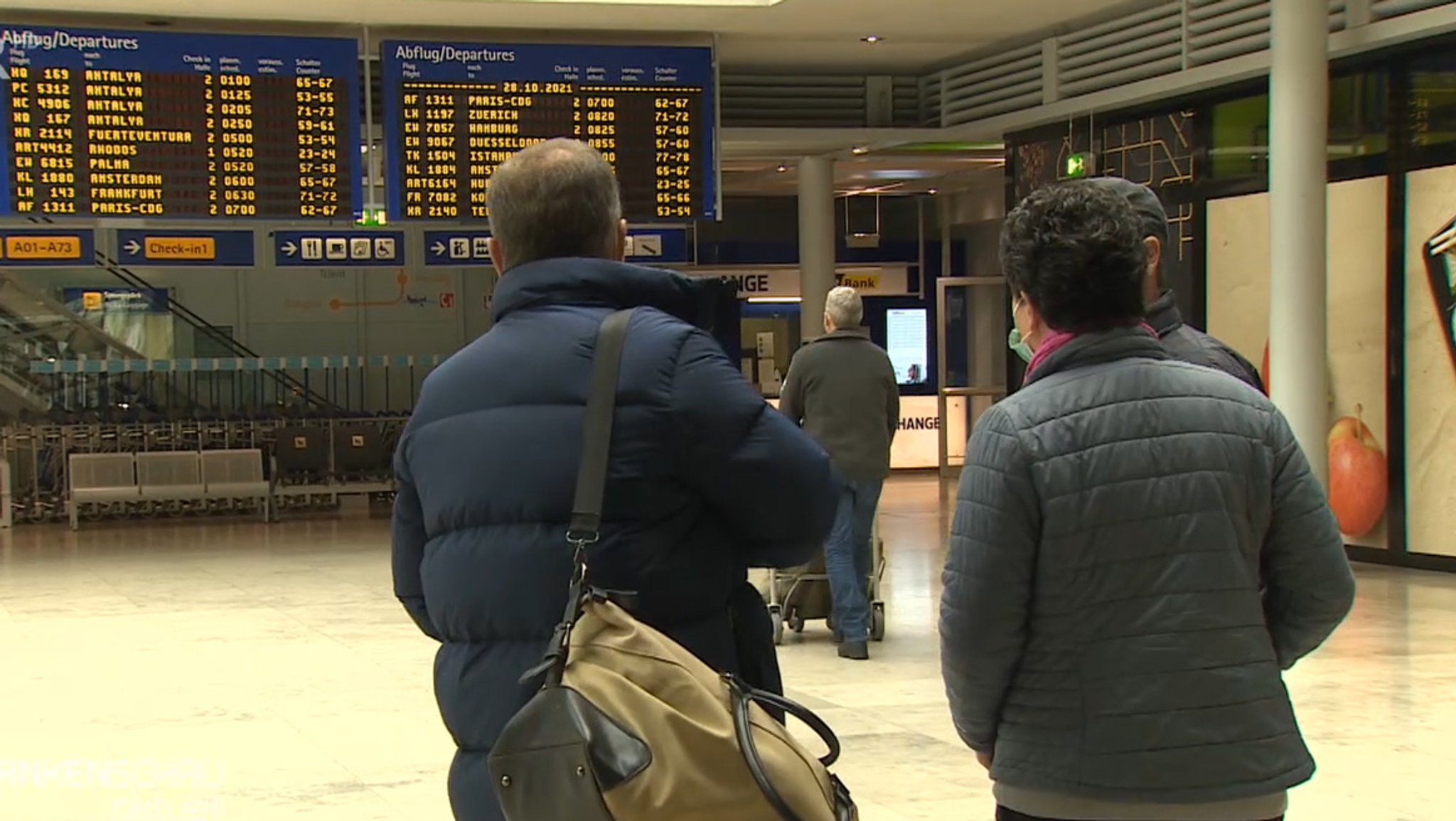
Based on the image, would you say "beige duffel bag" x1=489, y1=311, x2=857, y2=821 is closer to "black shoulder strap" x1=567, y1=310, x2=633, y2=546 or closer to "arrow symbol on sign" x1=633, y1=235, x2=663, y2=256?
"black shoulder strap" x1=567, y1=310, x2=633, y2=546

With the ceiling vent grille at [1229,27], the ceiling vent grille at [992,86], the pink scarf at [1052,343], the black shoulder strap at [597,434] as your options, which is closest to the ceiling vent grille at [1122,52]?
the ceiling vent grille at [1229,27]

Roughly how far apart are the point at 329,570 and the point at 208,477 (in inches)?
203

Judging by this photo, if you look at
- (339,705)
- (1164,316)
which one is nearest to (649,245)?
(339,705)

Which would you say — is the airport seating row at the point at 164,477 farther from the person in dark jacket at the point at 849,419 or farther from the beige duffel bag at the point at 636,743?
the beige duffel bag at the point at 636,743

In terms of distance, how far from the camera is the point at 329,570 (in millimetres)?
12203

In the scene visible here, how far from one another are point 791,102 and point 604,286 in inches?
488

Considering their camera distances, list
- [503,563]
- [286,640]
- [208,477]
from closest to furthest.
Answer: [503,563] < [286,640] < [208,477]

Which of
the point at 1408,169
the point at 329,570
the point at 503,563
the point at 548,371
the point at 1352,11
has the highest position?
the point at 1352,11

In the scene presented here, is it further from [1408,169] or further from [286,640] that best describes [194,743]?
[1408,169]

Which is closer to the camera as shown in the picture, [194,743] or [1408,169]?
[194,743]

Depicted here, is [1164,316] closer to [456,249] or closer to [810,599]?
[810,599]

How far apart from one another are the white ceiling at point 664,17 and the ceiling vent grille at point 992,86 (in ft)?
0.93

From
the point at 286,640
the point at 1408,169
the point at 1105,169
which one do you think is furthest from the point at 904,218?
the point at 286,640

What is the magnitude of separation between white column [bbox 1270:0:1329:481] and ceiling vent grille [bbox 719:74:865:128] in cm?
480
